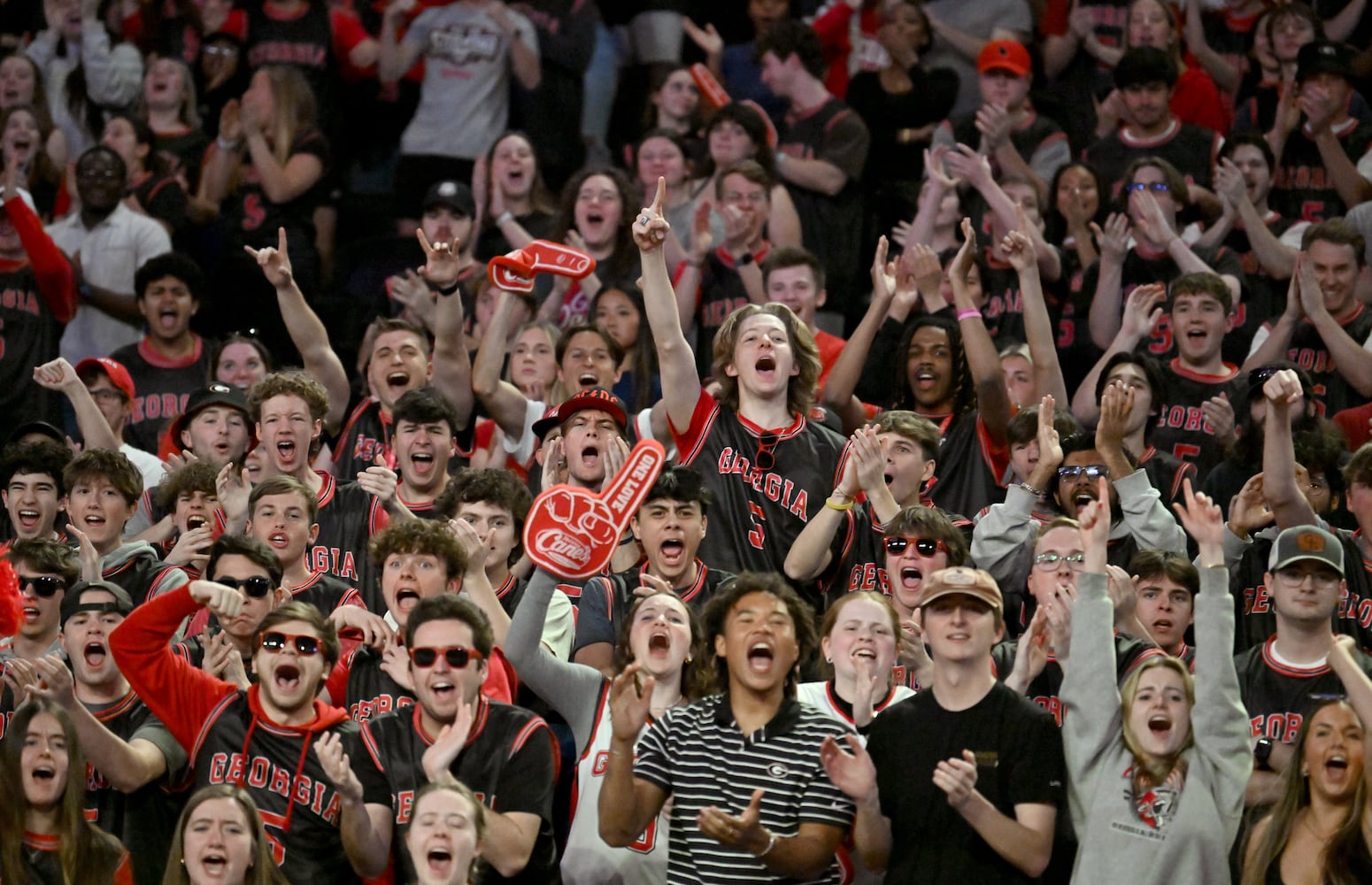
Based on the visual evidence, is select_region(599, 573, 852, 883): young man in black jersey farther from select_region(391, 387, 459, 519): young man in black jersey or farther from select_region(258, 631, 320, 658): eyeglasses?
select_region(391, 387, 459, 519): young man in black jersey

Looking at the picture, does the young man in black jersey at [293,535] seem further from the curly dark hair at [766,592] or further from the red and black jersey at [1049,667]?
the red and black jersey at [1049,667]

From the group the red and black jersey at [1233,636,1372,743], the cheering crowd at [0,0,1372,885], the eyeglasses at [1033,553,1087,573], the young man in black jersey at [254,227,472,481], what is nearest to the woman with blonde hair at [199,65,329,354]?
the cheering crowd at [0,0,1372,885]

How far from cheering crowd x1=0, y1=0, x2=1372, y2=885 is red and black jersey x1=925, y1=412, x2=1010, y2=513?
0.02 metres

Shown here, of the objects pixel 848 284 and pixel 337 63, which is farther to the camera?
pixel 337 63

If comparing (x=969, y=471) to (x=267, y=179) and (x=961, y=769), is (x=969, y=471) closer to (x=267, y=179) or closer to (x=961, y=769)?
(x=961, y=769)

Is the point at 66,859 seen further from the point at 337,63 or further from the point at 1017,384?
the point at 337,63

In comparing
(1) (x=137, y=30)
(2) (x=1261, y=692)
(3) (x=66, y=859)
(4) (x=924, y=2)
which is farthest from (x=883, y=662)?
(1) (x=137, y=30)

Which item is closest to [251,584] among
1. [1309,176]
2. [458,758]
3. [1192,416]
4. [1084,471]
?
[458,758]

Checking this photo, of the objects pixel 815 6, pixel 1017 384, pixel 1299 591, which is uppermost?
pixel 815 6

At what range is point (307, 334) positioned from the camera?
9078mm

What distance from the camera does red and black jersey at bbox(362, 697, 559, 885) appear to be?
6.22 metres

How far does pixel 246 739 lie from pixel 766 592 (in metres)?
1.70

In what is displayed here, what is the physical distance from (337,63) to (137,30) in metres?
1.25

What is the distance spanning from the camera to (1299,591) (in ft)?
22.0
